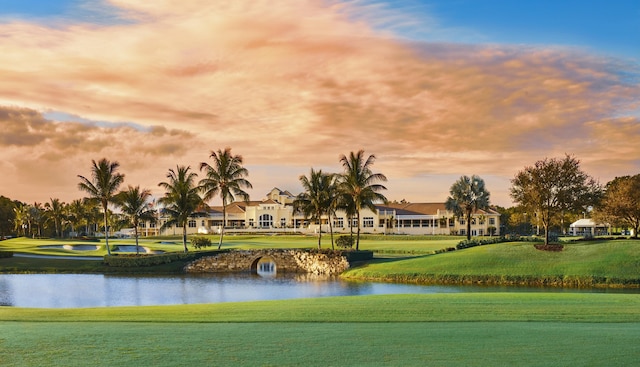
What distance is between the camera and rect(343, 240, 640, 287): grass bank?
45531 mm

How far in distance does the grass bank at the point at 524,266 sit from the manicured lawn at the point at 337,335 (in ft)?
75.5

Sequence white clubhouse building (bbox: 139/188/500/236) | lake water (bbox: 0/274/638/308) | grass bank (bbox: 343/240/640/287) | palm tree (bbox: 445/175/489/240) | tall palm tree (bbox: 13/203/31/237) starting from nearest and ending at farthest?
lake water (bbox: 0/274/638/308) < grass bank (bbox: 343/240/640/287) < palm tree (bbox: 445/175/489/240) < white clubhouse building (bbox: 139/188/500/236) < tall palm tree (bbox: 13/203/31/237)

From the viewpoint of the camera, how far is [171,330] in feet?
53.1

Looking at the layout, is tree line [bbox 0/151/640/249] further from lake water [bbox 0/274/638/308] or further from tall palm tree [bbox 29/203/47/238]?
tall palm tree [bbox 29/203/47/238]

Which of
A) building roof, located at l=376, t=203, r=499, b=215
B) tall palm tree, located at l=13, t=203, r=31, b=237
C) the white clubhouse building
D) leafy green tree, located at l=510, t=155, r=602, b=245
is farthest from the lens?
tall palm tree, located at l=13, t=203, r=31, b=237

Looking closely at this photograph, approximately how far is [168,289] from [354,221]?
79528mm

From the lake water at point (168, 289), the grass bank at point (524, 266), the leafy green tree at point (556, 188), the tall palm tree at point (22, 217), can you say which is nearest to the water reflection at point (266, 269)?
the lake water at point (168, 289)

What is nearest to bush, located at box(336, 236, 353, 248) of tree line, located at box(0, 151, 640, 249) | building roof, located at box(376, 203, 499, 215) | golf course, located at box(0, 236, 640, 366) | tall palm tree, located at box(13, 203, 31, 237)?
tree line, located at box(0, 151, 640, 249)

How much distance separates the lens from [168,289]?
45312 mm

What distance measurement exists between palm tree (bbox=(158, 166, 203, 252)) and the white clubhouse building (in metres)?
34.2

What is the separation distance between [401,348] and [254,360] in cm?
321

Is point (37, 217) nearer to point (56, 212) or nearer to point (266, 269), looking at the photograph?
point (56, 212)

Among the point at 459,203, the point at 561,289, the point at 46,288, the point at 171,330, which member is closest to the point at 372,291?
the point at 561,289

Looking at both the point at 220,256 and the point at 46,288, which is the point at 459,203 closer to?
the point at 220,256
